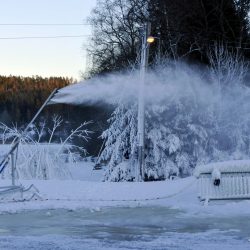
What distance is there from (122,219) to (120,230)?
1321 millimetres

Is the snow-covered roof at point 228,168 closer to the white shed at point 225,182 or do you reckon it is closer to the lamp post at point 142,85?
the white shed at point 225,182

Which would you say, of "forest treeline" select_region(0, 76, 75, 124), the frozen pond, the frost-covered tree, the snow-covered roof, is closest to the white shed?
the snow-covered roof

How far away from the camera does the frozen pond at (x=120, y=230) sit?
8.39 metres

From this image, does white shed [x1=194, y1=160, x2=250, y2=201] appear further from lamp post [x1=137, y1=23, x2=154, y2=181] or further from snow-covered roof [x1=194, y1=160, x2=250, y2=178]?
lamp post [x1=137, y1=23, x2=154, y2=181]

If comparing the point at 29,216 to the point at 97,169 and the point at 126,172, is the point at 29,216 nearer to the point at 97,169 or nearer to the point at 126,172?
the point at 126,172

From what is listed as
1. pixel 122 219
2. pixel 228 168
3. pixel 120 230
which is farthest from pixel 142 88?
pixel 120 230

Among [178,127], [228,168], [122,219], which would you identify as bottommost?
[122,219]

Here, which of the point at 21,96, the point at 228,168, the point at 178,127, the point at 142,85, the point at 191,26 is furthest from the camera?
the point at 21,96

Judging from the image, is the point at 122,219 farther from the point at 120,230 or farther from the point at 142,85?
the point at 142,85

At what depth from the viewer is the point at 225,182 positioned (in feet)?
43.1

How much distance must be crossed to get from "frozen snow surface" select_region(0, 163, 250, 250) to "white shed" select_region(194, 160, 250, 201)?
0.36m

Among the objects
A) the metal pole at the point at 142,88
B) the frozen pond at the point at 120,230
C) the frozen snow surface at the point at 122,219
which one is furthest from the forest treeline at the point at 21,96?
the frozen pond at the point at 120,230

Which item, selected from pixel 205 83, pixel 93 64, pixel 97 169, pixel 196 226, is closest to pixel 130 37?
pixel 93 64

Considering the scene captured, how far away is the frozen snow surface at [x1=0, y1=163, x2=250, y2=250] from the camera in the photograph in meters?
8.57
